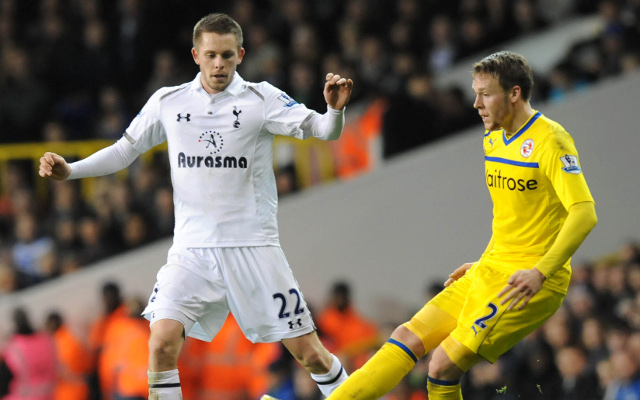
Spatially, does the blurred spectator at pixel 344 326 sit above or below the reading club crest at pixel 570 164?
below

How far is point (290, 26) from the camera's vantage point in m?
13.4

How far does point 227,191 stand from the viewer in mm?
5648

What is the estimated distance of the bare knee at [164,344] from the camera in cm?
534

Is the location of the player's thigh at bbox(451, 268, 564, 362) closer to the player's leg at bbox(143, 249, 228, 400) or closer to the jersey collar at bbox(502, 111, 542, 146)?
Answer: the jersey collar at bbox(502, 111, 542, 146)

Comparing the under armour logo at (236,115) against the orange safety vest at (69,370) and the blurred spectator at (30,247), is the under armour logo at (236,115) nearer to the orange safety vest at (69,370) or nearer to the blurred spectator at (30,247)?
the orange safety vest at (69,370)

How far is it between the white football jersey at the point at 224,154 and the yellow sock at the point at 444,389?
1.18 metres

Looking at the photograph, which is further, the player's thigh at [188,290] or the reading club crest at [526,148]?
the player's thigh at [188,290]

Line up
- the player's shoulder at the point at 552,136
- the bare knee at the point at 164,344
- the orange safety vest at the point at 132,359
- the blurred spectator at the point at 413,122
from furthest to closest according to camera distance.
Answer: the blurred spectator at the point at 413,122
the orange safety vest at the point at 132,359
the bare knee at the point at 164,344
the player's shoulder at the point at 552,136

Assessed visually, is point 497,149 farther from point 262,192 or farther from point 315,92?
point 315,92

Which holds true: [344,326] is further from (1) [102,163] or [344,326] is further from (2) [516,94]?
(2) [516,94]

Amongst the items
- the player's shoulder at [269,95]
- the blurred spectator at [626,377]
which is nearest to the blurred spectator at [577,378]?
the blurred spectator at [626,377]

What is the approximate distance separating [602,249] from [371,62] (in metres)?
3.54

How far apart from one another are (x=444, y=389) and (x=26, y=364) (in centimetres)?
586

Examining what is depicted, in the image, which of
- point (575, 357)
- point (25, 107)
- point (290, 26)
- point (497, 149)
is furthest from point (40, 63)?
point (497, 149)
